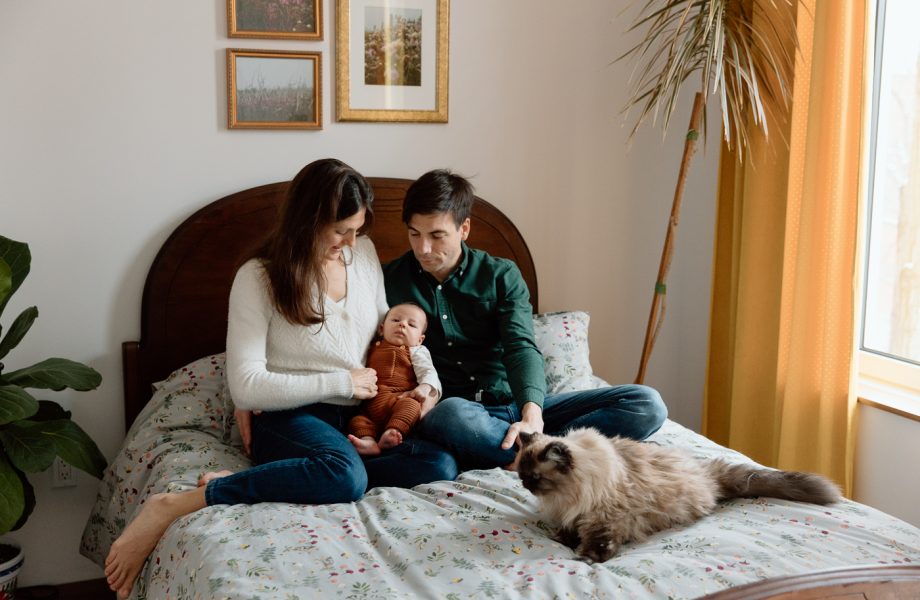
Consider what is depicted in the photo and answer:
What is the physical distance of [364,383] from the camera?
7.06 ft

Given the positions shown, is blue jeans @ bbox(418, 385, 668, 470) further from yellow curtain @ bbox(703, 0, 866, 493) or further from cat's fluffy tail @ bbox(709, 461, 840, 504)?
yellow curtain @ bbox(703, 0, 866, 493)

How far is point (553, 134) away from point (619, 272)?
58 centimetres

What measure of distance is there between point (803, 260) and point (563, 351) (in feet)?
2.55

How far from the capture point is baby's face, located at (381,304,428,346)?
2.32 meters

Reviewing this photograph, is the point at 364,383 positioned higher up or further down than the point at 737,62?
further down

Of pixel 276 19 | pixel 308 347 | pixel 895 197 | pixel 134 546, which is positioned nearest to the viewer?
pixel 134 546

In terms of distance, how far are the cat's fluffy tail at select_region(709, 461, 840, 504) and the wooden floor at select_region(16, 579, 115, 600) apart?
1.93 metres

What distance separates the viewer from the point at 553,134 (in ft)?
10.0

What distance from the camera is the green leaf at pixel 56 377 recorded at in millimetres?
2240

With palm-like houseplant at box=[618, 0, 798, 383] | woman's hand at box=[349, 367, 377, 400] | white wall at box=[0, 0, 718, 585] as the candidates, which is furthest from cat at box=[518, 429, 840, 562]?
white wall at box=[0, 0, 718, 585]

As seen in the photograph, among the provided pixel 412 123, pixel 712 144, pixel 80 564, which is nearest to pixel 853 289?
pixel 712 144

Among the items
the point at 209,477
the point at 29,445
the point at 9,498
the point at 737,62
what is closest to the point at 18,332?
the point at 29,445

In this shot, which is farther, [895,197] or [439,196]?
[895,197]

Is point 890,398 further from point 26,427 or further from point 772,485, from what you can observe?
point 26,427
